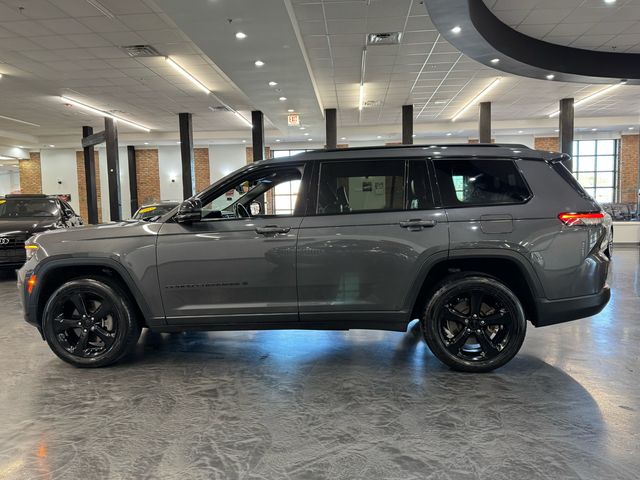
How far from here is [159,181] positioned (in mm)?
25531

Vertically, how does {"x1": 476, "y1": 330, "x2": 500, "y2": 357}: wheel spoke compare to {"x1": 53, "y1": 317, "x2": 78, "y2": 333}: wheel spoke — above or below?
below

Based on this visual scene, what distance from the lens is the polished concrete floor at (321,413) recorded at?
7.51 feet

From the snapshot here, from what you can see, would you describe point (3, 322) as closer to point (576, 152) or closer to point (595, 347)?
point (595, 347)

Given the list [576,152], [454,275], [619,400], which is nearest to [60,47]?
[454,275]

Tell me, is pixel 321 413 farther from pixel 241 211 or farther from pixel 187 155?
pixel 187 155

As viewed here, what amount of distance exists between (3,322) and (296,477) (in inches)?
192

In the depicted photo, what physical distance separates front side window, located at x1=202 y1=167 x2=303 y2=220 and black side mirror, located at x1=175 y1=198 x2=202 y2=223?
0.25 ft

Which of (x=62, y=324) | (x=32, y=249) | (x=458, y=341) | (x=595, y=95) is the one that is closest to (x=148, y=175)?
(x=595, y=95)

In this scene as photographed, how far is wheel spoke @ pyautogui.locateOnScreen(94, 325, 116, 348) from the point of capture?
3596 millimetres

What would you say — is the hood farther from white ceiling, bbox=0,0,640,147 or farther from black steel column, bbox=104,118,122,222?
black steel column, bbox=104,118,122,222

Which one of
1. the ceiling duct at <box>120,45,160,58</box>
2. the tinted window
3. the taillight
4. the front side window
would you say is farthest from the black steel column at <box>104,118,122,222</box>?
the taillight

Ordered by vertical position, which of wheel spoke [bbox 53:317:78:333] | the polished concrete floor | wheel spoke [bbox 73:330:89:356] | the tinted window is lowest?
the polished concrete floor

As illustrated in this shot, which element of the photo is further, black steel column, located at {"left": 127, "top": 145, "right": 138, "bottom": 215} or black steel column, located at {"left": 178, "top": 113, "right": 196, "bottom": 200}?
black steel column, located at {"left": 127, "top": 145, "right": 138, "bottom": 215}

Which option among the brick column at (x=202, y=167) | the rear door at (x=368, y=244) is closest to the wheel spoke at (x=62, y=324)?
the rear door at (x=368, y=244)
